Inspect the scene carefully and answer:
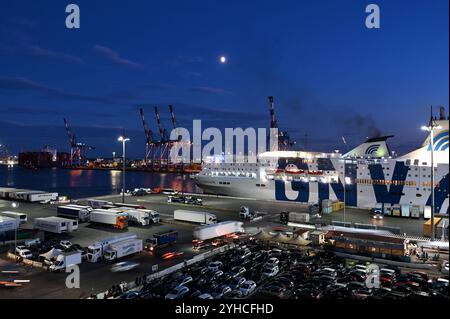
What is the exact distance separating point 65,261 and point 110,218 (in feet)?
21.1

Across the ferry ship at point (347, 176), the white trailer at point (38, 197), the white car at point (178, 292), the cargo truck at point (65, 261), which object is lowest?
the white car at point (178, 292)

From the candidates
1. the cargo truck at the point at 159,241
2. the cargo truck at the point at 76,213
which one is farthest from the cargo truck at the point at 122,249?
the cargo truck at the point at 76,213

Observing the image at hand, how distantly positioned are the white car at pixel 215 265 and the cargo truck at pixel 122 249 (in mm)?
3227

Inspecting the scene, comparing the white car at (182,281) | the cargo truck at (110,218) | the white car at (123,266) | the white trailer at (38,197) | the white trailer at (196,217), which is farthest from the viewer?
the white trailer at (38,197)

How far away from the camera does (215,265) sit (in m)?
10.9

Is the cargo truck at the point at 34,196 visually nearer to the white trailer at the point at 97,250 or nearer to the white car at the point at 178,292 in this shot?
the white trailer at the point at 97,250

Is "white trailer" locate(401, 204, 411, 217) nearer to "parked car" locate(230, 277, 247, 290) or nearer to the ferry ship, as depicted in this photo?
the ferry ship

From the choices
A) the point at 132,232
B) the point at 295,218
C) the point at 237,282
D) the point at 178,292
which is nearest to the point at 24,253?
the point at 132,232

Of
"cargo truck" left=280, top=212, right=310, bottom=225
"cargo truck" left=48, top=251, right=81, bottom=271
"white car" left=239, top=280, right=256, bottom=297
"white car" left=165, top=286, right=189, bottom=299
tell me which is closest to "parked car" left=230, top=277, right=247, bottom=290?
"white car" left=239, top=280, right=256, bottom=297

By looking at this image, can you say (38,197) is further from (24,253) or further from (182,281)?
(182,281)

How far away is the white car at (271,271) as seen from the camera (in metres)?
10.1

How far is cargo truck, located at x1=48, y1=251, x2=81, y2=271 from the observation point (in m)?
10.6

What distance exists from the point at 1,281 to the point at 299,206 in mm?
18626
